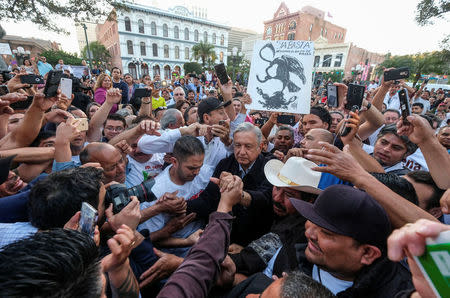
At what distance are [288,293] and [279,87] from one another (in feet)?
10.4

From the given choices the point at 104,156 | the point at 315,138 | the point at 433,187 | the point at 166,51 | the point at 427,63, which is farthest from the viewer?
the point at 166,51

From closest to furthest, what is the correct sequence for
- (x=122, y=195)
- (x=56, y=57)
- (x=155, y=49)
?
(x=122, y=195) < (x=56, y=57) < (x=155, y=49)

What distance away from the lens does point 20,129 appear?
2266 millimetres

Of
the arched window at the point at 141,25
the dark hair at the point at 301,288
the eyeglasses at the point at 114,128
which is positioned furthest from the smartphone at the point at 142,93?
the arched window at the point at 141,25

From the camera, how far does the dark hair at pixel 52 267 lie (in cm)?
68

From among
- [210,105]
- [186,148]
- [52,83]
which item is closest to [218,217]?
[186,148]

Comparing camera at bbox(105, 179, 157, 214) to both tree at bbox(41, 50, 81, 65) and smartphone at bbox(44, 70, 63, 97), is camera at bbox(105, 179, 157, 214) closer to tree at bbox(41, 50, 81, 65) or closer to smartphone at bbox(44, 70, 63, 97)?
smartphone at bbox(44, 70, 63, 97)

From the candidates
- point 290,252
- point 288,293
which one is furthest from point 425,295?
point 290,252

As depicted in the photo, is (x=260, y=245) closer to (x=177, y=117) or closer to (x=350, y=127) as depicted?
(x=350, y=127)

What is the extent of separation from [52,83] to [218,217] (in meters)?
2.65

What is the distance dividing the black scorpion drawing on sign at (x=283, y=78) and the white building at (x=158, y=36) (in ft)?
133

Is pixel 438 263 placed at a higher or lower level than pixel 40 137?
higher

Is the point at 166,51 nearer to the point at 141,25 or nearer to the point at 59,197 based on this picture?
the point at 141,25

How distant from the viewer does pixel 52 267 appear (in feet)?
2.41
